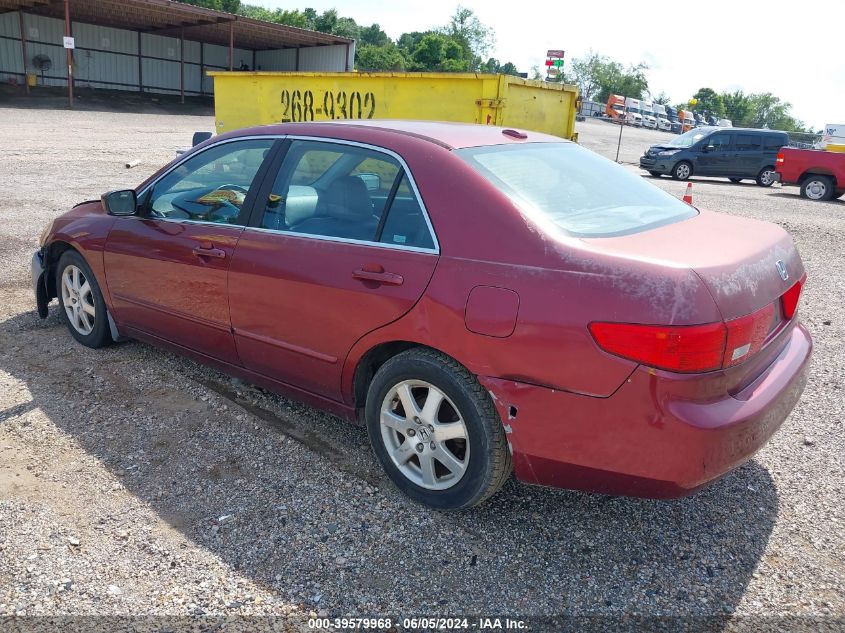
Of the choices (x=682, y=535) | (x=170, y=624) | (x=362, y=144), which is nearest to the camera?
(x=170, y=624)

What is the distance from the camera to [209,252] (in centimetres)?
362

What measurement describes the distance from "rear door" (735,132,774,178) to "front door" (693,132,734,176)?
25 cm

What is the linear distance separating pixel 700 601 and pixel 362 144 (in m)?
2.41

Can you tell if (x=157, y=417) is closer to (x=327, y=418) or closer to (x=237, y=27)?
(x=327, y=418)

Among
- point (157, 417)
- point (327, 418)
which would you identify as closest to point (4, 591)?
point (157, 417)

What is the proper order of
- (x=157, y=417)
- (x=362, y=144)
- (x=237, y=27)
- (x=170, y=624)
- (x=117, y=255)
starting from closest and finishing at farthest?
1. (x=170, y=624)
2. (x=362, y=144)
3. (x=157, y=417)
4. (x=117, y=255)
5. (x=237, y=27)

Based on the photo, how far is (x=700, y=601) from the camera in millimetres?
2523

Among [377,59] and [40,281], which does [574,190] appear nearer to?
[40,281]

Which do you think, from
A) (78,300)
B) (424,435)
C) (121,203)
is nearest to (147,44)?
(78,300)

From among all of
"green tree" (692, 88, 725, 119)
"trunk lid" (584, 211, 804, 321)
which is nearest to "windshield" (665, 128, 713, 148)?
"trunk lid" (584, 211, 804, 321)

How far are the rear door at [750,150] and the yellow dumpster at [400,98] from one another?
1267 centimetres

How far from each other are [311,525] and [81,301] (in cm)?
274

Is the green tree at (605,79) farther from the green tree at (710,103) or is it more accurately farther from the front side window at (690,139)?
the front side window at (690,139)

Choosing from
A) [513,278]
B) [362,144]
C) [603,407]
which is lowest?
[603,407]
